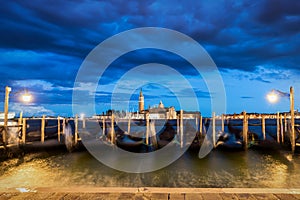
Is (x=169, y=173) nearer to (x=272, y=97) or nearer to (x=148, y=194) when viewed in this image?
(x=148, y=194)

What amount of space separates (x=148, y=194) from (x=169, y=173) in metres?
5.75

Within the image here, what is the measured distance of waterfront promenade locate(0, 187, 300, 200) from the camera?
4.43 meters

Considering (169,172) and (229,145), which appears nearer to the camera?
(169,172)

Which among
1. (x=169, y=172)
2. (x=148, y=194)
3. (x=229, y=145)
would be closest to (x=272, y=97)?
(x=229, y=145)

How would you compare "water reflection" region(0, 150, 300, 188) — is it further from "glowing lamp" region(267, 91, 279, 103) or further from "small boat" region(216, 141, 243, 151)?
"glowing lamp" region(267, 91, 279, 103)

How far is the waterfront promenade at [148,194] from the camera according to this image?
14.5 feet

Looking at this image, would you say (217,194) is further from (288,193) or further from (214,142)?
(214,142)

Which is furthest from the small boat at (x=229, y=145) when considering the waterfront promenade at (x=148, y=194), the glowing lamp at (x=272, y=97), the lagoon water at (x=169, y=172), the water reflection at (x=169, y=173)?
the waterfront promenade at (x=148, y=194)

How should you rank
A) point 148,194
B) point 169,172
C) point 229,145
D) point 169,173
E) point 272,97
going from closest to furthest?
1. point 148,194
2. point 169,173
3. point 169,172
4. point 272,97
5. point 229,145

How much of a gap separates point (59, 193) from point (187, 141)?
45.3ft

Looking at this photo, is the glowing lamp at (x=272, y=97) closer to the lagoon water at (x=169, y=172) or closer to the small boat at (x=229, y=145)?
the lagoon water at (x=169, y=172)

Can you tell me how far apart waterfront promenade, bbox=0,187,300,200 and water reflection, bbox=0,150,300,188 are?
359cm

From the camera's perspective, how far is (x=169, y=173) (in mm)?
10125

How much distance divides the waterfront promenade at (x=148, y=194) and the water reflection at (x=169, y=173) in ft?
11.8
